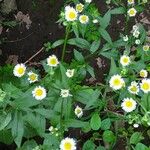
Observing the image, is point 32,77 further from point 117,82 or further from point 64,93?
point 117,82

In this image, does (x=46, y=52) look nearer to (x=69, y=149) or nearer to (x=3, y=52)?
(x=3, y=52)

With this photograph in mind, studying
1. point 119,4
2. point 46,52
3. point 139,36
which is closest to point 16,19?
point 46,52

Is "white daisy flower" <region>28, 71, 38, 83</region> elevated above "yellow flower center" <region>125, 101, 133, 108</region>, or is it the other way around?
"white daisy flower" <region>28, 71, 38, 83</region>

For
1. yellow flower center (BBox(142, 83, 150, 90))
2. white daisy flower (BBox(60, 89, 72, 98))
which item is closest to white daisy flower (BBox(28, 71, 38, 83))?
white daisy flower (BBox(60, 89, 72, 98))

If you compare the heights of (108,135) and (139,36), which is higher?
(139,36)

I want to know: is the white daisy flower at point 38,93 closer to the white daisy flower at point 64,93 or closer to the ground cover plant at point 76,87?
the ground cover plant at point 76,87

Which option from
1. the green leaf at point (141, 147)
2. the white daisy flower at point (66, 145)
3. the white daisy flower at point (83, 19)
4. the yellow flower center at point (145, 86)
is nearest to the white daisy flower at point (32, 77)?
the white daisy flower at point (66, 145)

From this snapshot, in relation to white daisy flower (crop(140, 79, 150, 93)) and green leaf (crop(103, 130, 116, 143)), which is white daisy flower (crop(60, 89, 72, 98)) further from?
green leaf (crop(103, 130, 116, 143))

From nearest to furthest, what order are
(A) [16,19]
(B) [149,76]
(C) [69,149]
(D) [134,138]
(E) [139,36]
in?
(C) [69,149] → (D) [134,138] → (E) [139,36] → (B) [149,76] → (A) [16,19]

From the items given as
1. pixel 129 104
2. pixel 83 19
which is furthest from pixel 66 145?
pixel 83 19
